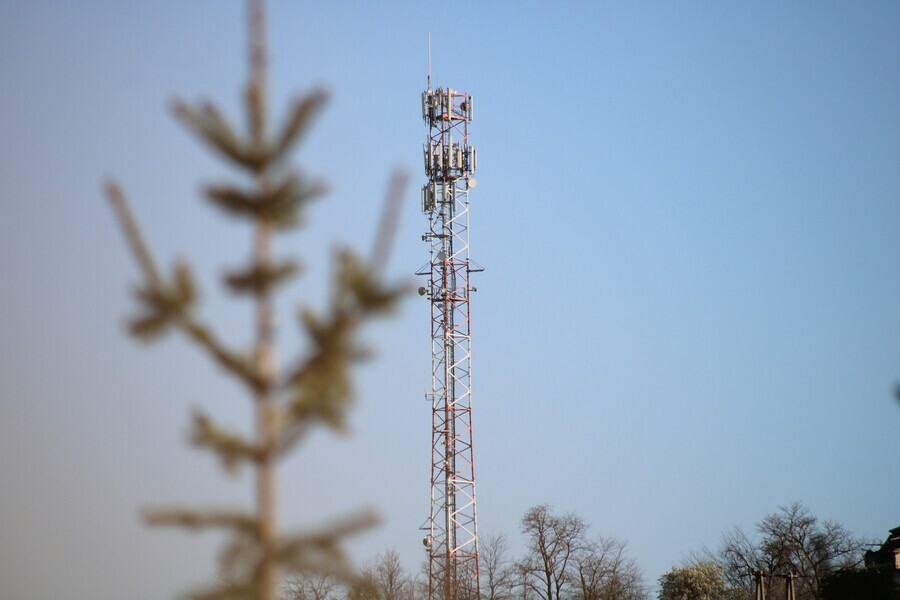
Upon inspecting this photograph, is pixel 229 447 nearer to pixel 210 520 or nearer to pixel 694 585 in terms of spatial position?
pixel 210 520

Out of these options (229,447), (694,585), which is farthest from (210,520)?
(694,585)

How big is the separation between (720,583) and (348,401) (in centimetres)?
5601

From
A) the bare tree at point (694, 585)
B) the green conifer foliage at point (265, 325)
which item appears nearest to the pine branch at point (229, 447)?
the green conifer foliage at point (265, 325)

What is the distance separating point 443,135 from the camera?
161ft

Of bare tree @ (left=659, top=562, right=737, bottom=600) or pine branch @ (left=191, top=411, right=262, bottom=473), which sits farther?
bare tree @ (left=659, top=562, right=737, bottom=600)

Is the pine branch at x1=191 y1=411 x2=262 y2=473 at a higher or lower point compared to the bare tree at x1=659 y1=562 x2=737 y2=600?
lower

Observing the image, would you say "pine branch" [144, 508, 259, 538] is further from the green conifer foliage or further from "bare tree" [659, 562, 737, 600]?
"bare tree" [659, 562, 737, 600]

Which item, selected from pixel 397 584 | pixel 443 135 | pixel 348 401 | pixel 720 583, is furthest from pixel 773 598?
pixel 348 401

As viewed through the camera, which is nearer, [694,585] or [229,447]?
[229,447]

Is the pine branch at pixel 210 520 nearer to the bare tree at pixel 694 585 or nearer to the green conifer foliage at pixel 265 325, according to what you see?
the green conifer foliage at pixel 265 325

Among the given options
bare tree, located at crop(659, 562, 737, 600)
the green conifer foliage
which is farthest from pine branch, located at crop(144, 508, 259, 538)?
bare tree, located at crop(659, 562, 737, 600)

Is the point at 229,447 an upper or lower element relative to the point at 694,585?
lower

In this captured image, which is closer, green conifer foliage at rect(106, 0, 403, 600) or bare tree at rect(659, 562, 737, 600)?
green conifer foliage at rect(106, 0, 403, 600)

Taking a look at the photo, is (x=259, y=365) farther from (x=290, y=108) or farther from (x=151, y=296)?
(x=290, y=108)
